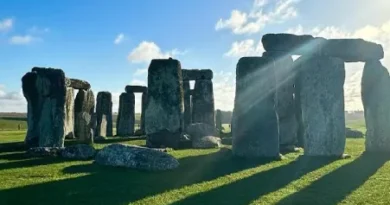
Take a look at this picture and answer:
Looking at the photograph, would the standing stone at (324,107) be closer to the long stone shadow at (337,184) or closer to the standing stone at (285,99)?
the long stone shadow at (337,184)

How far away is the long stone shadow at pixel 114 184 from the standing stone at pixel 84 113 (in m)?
12.7

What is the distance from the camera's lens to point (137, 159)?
13336mm

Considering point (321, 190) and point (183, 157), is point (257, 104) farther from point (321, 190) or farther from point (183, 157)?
point (321, 190)

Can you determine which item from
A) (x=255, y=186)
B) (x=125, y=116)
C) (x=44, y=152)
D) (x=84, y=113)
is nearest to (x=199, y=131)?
(x=44, y=152)

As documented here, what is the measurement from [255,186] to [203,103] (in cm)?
2127

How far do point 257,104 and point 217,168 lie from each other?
3371 millimetres

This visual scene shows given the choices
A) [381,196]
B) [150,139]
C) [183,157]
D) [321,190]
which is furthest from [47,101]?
[381,196]

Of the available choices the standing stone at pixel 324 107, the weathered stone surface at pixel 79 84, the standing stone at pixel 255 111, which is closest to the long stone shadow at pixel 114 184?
the standing stone at pixel 255 111

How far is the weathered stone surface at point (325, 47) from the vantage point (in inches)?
776

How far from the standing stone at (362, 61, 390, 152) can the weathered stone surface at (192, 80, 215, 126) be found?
14.2m

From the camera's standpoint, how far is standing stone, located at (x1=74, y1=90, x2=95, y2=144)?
26312 mm

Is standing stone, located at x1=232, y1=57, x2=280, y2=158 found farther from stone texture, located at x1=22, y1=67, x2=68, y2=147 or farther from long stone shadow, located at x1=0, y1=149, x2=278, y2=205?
stone texture, located at x1=22, y1=67, x2=68, y2=147

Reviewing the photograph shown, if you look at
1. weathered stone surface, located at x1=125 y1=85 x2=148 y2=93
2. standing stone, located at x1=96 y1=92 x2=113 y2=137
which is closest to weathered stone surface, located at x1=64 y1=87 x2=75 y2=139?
standing stone, located at x1=96 y1=92 x2=113 y2=137

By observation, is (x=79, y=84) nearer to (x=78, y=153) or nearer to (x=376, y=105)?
(x=78, y=153)
